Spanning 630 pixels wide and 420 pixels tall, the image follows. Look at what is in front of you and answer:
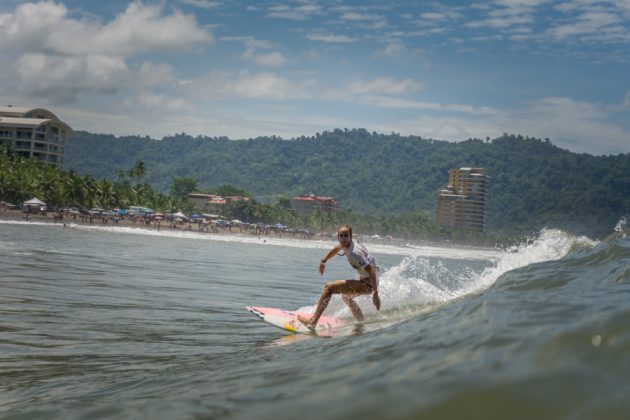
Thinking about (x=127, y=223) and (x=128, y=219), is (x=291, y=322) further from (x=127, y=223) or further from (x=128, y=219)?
(x=128, y=219)

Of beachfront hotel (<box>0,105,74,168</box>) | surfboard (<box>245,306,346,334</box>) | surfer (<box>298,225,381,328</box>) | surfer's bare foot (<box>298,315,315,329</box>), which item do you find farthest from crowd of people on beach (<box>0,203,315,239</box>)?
surfer (<box>298,225,381,328</box>)

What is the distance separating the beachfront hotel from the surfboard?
390 feet

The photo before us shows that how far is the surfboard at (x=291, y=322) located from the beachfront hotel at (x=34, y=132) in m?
119

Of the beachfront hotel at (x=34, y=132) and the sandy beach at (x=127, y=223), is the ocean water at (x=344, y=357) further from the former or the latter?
the beachfront hotel at (x=34, y=132)

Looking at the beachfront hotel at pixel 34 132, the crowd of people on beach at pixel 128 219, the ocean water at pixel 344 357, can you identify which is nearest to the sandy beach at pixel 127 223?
the crowd of people on beach at pixel 128 219

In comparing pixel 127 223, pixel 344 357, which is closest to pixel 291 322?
pixel 344 357

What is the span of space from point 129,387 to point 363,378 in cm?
235

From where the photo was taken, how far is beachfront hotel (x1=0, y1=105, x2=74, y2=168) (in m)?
123

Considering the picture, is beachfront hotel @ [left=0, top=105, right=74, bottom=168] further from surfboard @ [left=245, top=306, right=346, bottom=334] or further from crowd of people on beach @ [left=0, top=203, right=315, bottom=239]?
surfboard @ [left=245, top=306, right=346, bottom=334]

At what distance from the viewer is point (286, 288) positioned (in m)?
20.4

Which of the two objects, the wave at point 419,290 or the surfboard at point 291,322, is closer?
the surfboard at point 291,322

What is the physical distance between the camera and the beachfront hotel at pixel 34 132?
123250mm

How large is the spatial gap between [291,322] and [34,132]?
4959 inches

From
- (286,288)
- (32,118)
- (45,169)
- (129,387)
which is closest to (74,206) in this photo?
(45,169)
